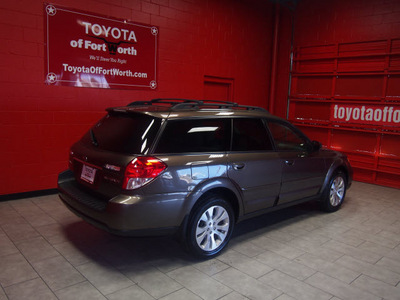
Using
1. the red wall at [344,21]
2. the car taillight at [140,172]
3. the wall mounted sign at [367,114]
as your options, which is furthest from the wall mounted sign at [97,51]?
the wall mounted sign at [367,114]

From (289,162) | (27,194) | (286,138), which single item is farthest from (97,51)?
(289,162)

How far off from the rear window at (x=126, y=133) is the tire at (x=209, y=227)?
0.85 m

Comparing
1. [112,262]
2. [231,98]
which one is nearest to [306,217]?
[112,262]

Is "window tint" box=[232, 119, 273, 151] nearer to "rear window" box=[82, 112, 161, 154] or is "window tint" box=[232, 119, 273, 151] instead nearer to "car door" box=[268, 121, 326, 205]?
"car door" box=[268, 121, 326, 205]

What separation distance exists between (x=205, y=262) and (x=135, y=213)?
101 centimetres

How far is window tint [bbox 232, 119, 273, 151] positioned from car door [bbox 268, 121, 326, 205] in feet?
0.54

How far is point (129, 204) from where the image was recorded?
9.52 ft

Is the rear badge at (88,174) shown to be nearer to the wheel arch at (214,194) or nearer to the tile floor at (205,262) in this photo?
the tile floor at (205,262)

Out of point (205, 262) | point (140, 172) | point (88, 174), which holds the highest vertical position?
point (140, 172)

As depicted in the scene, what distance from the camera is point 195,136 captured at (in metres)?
3.40

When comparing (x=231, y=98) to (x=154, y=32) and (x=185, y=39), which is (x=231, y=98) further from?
(x=154, y=32)

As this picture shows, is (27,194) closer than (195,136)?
No

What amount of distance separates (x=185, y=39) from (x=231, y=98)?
76.1 inches

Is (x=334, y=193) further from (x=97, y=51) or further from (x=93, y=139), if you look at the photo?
(x=97, y=51)
